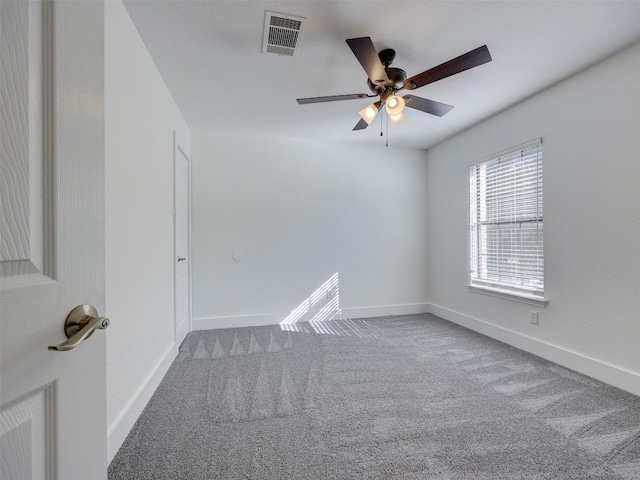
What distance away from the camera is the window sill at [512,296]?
285cm

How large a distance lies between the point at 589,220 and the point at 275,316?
343 cm

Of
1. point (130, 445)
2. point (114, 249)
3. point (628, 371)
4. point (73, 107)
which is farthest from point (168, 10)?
point (628, 371)

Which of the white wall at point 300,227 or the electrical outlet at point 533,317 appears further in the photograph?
the white wall at point 300,227

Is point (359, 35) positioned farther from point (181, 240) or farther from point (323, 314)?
point (323, 314)

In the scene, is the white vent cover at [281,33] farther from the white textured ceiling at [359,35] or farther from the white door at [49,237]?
the white door at [49,237]

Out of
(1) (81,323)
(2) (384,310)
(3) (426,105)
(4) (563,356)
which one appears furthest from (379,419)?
(2) (384,310)

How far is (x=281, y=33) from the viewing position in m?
1.98

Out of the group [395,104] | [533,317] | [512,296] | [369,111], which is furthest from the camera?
[512,296]

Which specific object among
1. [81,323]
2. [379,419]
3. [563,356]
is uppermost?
[81,323]

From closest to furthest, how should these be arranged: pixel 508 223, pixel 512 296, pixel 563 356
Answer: pixel 563 356 < pixel 512 296 < pixel 508 223

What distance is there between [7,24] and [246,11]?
172cm

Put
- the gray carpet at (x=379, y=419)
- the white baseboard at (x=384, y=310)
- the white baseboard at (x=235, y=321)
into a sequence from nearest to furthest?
the gray carpet at (x=379, y=419) → the white baseboard at (x=235, y=321) → the white baseboard at (x=384, y=310)

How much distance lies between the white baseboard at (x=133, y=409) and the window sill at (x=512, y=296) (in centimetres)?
344

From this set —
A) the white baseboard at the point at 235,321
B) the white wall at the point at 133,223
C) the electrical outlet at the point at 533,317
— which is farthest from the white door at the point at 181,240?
the electrical outlet at the point at 533,317
